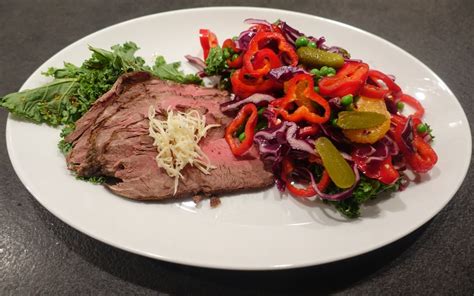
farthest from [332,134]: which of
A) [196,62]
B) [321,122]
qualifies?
[196,62]

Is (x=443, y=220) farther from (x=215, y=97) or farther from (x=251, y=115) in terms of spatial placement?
(x=215, y=97)

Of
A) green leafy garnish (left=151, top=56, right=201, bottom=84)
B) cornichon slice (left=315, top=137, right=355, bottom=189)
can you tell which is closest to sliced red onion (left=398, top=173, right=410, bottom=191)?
cornichon slice (left=315, top=137, right=355, bottom=189)

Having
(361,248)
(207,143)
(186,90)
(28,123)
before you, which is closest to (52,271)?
(28,123)

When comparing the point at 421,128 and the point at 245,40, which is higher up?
the point at 245,40

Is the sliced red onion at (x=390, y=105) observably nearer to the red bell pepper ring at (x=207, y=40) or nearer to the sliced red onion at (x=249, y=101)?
the sliced red onion at (x=249, y=101)

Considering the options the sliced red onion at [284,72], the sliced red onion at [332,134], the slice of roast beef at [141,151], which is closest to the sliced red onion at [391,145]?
the sliced red onion at [332,134]

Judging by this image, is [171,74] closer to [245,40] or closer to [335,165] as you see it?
[245,40]
